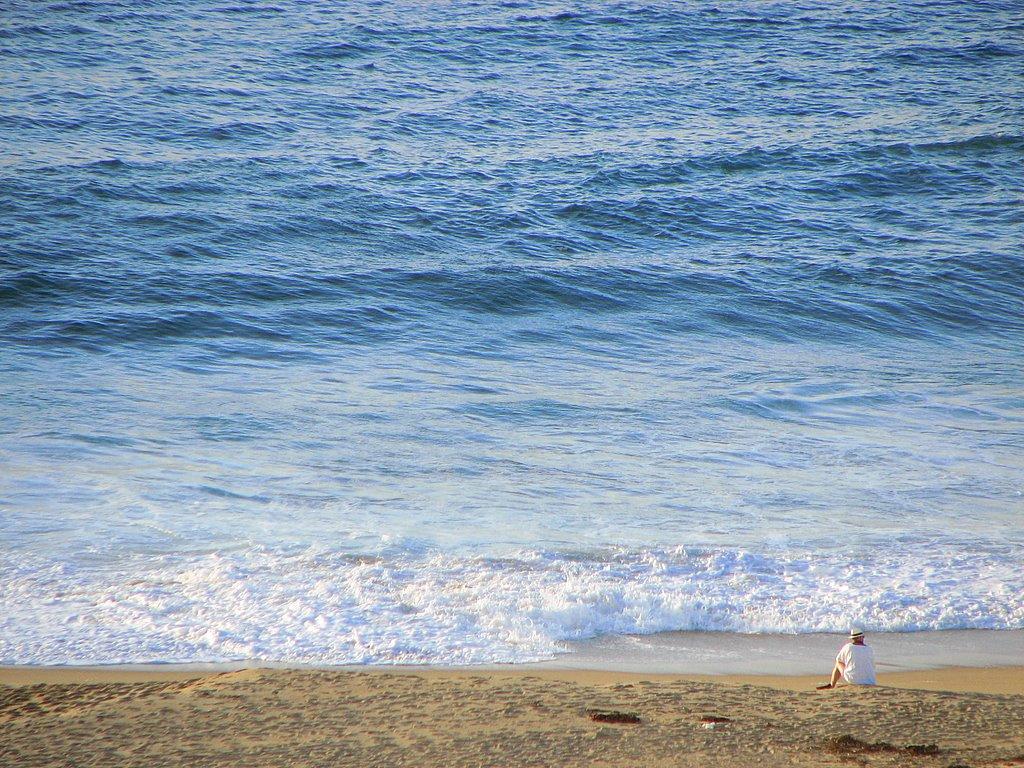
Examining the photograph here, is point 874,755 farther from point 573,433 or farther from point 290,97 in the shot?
point 290,97

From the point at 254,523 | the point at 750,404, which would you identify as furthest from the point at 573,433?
the point at 254,523

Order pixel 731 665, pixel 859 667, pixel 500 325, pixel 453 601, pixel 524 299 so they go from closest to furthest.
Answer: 1. pixel 859 667
2. pixel 731 665
3. pixel 453 601
4. pixel 500 325
5. pixel 524 299

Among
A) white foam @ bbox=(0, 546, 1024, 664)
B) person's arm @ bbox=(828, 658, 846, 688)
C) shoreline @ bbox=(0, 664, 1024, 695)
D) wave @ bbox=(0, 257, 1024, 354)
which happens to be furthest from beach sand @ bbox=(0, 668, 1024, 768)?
wave @ bbox=(0, 257, 1024, 354)

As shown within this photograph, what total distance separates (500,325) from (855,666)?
1053 centimetres

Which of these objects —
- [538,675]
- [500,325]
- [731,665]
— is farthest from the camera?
[500,325]

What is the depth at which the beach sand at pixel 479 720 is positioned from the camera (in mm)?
4980

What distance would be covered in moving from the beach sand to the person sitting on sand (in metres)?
0.12

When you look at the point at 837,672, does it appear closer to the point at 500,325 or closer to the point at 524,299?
the point at 500,325

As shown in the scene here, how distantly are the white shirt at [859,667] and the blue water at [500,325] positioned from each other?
1.10 m

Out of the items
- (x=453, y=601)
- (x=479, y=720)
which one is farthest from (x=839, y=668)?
(x=453, y=601)

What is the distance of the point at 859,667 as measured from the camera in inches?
238

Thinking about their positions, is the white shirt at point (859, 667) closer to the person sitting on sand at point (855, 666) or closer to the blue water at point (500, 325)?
the person sitting on sand at point (855, 666)

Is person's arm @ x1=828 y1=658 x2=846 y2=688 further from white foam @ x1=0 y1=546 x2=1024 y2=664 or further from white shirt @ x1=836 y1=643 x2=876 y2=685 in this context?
white foam @ x1=0 y1=546 x2=1024 y2=664

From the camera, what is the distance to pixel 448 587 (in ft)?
25.2
